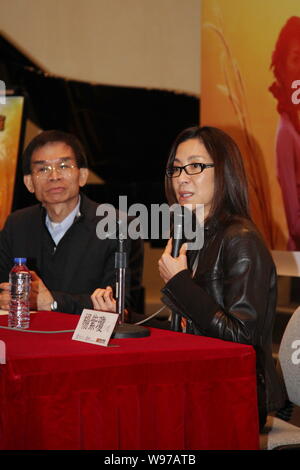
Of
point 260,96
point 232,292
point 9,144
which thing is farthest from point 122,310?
point 9,144

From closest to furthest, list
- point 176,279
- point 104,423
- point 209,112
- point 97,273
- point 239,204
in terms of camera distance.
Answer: point 104,423 → point 176,279 → point 239,204 → point 97,273 → point 209,112

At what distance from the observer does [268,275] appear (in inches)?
76.8

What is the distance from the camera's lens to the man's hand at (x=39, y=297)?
261 centimetres

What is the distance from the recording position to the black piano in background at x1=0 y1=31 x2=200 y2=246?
4.88 m

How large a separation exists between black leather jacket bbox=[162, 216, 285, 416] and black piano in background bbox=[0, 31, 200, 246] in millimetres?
2831

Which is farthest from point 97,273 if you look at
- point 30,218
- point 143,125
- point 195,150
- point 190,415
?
point 143,125

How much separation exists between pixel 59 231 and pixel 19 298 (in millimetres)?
1032

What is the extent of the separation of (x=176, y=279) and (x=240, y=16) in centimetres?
227

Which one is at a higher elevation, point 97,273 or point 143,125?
point 143,125

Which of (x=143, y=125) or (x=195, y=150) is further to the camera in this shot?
(x=143, y=125)

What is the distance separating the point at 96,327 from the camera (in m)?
1.65

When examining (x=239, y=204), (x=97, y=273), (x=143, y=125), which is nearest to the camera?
(x=239, y=204)
